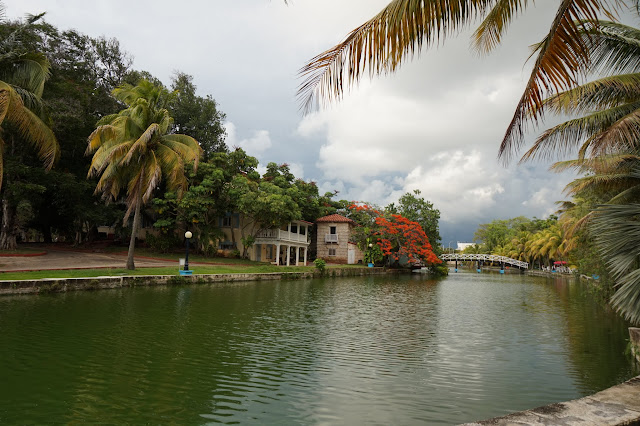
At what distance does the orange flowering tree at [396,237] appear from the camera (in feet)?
126

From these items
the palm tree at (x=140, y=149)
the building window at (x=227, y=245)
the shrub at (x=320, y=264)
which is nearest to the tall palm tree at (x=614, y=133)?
the palm tree at (x=140, y=149)

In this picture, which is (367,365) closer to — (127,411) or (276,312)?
(127,411)

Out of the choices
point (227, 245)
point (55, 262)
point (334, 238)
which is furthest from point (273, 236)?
point (55, 262)

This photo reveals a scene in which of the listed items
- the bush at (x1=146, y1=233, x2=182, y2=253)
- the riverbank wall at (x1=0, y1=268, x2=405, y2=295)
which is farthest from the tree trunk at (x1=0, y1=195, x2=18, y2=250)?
the riverbank wall at (x1=0, y1=268, x2=405, y2=295)

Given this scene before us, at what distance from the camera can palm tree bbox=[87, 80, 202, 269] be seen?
20.1m

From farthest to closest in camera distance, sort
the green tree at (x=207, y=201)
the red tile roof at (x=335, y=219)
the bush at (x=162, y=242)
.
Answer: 1. the red tile roof at (x=335, y=219)
2. the bush at (x=162, y=242)
3. the green tree at (x=207, y=201)

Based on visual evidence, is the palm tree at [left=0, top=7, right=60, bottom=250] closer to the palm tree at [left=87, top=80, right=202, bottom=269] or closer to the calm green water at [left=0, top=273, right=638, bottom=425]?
the palm tree at [left=87, top=80, right=202, bottom=269]

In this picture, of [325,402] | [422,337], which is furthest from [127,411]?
[422,337]

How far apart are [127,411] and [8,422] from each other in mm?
1170

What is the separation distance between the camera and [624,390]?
426cm

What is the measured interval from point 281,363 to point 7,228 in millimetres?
25950

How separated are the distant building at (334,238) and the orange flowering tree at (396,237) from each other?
180cm

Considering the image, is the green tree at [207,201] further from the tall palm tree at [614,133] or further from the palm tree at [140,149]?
the tall palm tree at [614,133]

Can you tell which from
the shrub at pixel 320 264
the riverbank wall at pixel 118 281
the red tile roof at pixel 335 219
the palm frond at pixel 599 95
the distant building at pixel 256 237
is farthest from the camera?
the red tile roof at pixel 335 219
